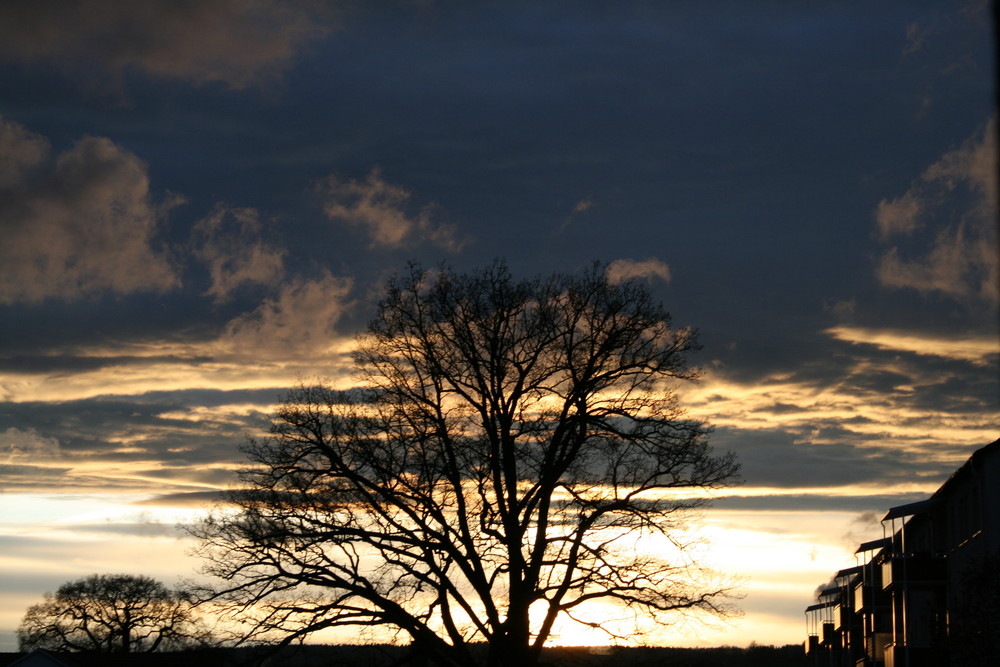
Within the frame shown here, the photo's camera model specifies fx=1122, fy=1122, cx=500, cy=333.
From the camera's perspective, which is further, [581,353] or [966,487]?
[966,487]

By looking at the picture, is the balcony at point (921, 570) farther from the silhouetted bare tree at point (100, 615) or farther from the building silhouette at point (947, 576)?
the silhouetted bare tree at point (100, 615)

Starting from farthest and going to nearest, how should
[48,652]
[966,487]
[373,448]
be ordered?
Answer: [48,652], [966,487], [373,448]

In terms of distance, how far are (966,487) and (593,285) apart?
17.4 metres

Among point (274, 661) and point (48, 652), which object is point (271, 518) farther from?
point (48, 652)

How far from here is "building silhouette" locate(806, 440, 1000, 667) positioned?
25.7 m

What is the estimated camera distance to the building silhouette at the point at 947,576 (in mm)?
25734

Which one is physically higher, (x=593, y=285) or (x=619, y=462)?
(x=593, y=285)

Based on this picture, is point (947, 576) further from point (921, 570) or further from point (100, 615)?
point (100, 615)

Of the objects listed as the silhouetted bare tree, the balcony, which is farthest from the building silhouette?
the silhouetted bare tree

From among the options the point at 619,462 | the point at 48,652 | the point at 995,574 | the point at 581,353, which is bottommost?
the point at 48,652

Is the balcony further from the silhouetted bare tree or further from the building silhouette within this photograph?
the silhouetted bare tree

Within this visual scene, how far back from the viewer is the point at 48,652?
74.2 metres

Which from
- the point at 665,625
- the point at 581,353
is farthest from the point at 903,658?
Answer: the point at 581,353

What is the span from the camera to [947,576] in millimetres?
39906
